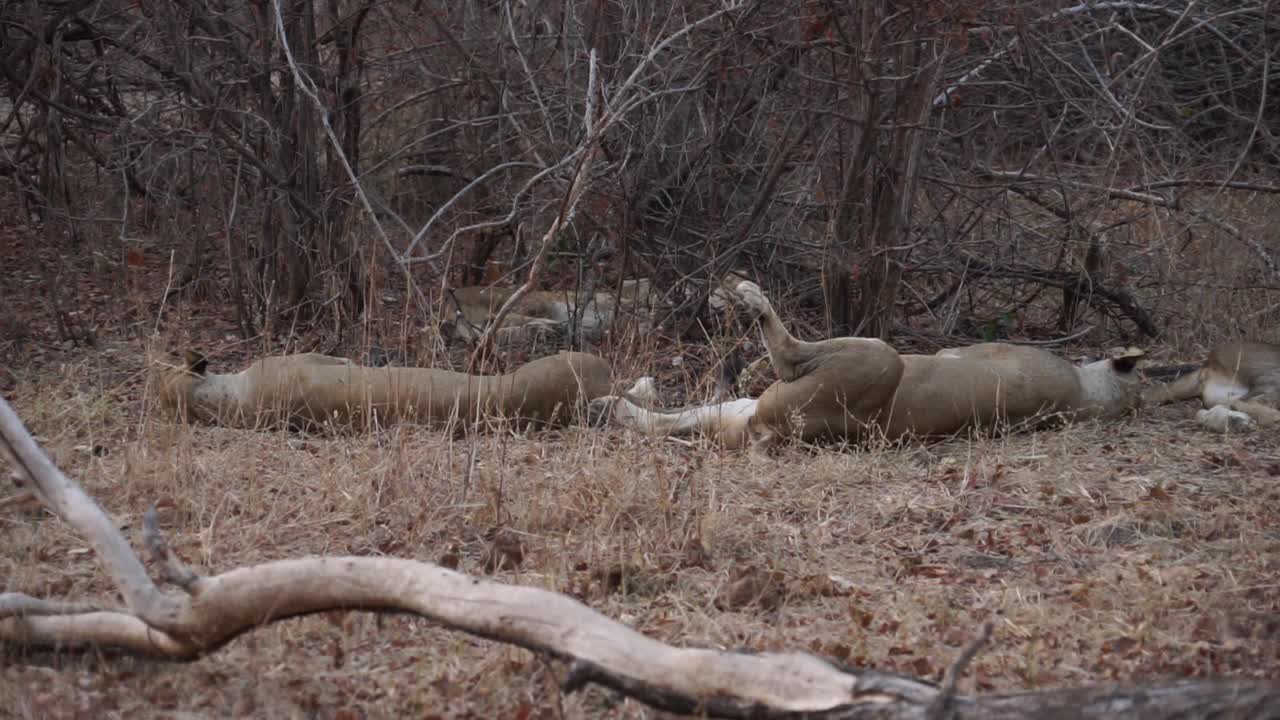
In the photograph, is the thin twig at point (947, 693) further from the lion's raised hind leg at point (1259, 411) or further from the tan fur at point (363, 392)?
the lion's raised hind leg at point (1259, 411)

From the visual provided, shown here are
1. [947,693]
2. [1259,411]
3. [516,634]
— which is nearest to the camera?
[947,693]

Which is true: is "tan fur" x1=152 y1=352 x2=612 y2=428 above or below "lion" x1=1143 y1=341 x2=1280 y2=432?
below

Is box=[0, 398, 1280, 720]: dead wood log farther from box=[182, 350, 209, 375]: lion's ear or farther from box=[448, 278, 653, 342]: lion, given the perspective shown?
box=[448, 278, 653, 342]: lion

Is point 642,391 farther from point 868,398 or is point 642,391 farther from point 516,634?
point 516,634

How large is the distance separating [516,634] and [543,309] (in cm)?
524

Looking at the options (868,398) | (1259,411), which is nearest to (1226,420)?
(1259,411)

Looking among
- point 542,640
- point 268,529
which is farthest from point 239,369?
point 542,640

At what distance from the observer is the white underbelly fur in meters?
6.74

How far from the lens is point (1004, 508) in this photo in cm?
538

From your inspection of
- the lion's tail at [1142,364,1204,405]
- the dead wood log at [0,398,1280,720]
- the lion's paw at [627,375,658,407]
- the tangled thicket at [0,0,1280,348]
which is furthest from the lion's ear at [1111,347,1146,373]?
the dead wood log at [0,398,1280,720]

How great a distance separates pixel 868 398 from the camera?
20.8ft

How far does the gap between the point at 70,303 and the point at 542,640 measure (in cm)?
642

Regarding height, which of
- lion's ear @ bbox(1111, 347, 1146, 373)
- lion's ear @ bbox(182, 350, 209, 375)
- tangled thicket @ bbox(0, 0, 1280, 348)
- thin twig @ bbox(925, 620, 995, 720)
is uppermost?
tangled thicket @ bbox(0, 0, 1280, 348)

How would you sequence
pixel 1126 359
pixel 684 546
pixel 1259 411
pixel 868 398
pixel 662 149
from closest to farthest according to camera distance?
pixel 684 546
pixel 868 398
pixel 1259 411
pixel 1126 359
pixel 662 149
